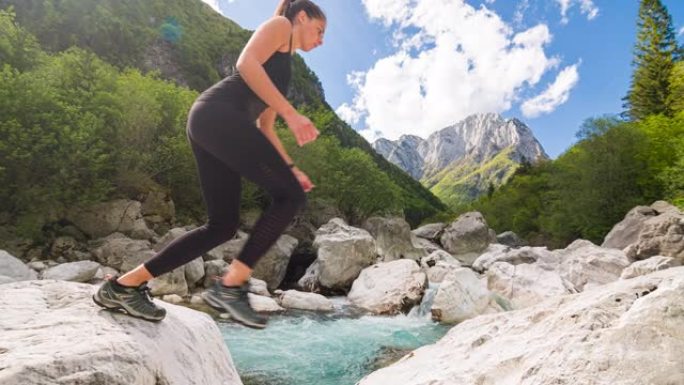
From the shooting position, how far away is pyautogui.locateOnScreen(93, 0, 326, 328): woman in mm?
2631

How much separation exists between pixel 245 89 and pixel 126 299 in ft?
5.99

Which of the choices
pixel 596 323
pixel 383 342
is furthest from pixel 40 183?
pixel 596 323

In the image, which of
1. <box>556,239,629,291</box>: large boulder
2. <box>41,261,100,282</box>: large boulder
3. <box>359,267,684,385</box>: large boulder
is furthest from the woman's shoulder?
<box>556,239,629,291</box>: large boulder

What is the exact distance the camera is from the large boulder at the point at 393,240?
113ft

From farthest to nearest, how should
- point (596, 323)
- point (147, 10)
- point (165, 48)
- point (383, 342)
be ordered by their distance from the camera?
point (147, 10) → point (165, 48) → point (383, 342) → point (596, 323)

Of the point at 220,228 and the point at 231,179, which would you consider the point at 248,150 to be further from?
the point at 220,228

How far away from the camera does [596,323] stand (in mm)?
3691

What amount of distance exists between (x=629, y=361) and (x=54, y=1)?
7690 cm

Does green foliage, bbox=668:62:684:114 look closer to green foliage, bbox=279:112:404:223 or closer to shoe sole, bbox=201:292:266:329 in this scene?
green foliage, bbox=279:112:404:223

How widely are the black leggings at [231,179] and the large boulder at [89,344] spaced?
2.12 feet

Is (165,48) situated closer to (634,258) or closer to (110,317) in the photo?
(634,258)

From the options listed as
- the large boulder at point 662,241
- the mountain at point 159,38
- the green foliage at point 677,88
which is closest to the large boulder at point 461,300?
the large boulder at point 662,241

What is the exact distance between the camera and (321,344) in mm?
12461

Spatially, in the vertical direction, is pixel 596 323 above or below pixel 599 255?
below
